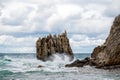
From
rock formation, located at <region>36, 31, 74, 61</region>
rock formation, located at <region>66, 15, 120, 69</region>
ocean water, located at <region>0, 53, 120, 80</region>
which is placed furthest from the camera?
rock formation, located at <region>36, 31, 74, 61</region>

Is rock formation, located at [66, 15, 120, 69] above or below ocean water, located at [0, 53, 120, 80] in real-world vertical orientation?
above

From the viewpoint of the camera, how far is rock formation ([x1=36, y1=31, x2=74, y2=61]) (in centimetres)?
8944

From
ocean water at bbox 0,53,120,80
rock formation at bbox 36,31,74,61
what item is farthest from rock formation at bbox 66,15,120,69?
rock formation at bbox 36,31,74,61

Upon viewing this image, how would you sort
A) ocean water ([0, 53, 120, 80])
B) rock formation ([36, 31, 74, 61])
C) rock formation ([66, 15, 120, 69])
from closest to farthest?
1. ocean water ([0, 53, 120, 80])
2. rock formation ([66, 15, 120, 69])
3. rock formation ([36, 31, 74, 61])

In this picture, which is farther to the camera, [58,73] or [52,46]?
[52,46]

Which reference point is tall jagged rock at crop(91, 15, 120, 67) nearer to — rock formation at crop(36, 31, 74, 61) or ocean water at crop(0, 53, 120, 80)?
ocean water at crop(0, 53, 120, 80)

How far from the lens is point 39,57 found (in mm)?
91062

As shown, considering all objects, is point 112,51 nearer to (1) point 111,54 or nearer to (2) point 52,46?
(1) point 111,54

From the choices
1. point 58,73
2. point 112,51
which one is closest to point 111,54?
point 112,51

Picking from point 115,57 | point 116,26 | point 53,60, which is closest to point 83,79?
point 115,57

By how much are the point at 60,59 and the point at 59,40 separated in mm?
5092

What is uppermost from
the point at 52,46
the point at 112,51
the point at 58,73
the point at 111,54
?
the point at 52,46

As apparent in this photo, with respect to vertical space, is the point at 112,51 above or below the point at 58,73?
above

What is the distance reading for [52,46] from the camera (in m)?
90.0
